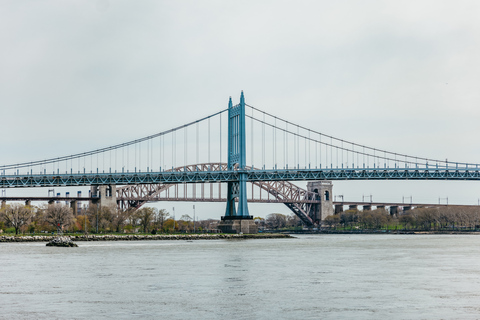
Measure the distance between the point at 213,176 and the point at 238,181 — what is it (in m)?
4.33

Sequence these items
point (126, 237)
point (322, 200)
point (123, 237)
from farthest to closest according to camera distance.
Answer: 1. point (322, 200)
2. point (126, 237)
3. point (123, 237)

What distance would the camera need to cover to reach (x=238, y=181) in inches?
3457

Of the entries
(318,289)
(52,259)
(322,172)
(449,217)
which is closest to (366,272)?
(318,289)

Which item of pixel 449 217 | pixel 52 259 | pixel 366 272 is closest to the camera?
pixel 366 272

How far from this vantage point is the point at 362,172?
94.2 meters

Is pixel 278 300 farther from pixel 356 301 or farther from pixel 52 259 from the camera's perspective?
pixel 52 259

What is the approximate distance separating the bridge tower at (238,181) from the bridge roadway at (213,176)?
1.45 metres

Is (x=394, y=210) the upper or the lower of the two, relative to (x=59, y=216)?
upper

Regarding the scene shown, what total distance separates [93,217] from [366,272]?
75.6 m

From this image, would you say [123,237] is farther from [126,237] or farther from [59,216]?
[59,216]

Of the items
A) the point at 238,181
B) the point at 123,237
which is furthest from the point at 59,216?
the point at 238,181

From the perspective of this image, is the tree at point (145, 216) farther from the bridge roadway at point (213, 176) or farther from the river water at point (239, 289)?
the river water at point (239, 289)

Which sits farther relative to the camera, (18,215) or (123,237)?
(18,215)

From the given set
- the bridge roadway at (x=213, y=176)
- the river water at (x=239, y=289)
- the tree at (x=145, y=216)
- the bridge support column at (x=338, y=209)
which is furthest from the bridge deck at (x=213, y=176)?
the bridge support column at (x=338, y=209)
